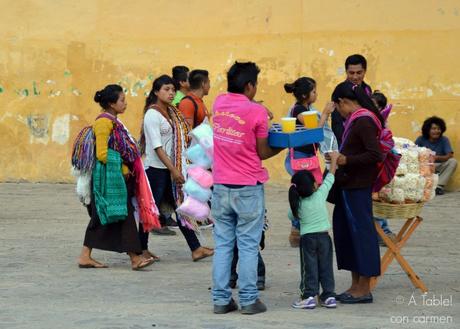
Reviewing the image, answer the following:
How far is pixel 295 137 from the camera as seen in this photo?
7.63 m

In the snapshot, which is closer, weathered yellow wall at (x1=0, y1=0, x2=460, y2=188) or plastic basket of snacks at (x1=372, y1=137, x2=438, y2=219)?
plastic basket of snacks at (x1=372, y1=137, x2=438, y2=219)

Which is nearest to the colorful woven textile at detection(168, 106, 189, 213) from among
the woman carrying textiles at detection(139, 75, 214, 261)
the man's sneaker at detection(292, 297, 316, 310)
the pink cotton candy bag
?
the woman carrying textiles at detection(139, 75, 214, 261)

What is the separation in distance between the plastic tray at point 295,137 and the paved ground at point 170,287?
1246 mm

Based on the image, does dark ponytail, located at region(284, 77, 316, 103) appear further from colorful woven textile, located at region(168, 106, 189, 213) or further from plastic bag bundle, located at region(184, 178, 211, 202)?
plastic bag bundle, located at region(184, 178, 211, 202)

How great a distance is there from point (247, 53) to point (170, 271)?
6.35 m

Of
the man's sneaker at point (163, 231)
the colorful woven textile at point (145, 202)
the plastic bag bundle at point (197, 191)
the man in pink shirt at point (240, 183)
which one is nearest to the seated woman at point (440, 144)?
the man's sneaker at point (163, 231)

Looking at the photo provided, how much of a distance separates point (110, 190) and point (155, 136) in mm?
920

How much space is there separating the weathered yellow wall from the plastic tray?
733 cm

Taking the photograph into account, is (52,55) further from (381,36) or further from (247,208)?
(247,208)

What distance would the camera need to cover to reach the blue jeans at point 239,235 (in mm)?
7742

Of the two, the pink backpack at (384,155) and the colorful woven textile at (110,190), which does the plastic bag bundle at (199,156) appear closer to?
the colorful woven textile at (110,190)

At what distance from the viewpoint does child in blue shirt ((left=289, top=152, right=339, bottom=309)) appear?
26.0 ft

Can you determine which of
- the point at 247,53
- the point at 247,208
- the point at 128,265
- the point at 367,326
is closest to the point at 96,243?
the point at 128,265

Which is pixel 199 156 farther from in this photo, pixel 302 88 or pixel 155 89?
pixel 302 88
